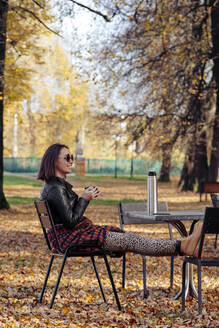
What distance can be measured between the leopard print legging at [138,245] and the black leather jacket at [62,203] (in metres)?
0.33

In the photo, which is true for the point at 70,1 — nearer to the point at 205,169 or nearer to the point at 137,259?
the point at 137,259

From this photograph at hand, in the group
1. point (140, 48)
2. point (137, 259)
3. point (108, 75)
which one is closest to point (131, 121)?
point (108, 75)

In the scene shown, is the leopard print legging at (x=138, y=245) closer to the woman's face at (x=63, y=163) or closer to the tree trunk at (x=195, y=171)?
the woman's face at (x=63, y=163)

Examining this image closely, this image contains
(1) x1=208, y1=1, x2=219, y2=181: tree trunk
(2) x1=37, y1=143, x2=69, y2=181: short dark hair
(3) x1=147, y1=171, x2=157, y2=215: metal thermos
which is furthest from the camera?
(1) x1=208, y1=1, x2=219, y2=181: tree trunk

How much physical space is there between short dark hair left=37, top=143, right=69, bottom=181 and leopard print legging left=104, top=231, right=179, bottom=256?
73cm

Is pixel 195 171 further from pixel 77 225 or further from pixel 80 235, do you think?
pixel 80 235

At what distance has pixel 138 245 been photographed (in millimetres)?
4777

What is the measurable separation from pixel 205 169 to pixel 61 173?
22424mm

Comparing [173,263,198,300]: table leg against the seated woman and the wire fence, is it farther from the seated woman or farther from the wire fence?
the wire fence

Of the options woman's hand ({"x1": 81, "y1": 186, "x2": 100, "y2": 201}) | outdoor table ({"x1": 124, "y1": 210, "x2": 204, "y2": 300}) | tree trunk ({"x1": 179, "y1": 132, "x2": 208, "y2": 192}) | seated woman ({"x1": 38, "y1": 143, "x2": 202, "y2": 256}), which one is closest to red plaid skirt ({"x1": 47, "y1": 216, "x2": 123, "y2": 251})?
seated woman ({"x1": 38, "y1": 143, "x2": 202, "y2": 256})

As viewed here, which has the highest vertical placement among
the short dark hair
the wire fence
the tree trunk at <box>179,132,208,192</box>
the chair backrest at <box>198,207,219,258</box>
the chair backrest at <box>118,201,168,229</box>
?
the short dark hair

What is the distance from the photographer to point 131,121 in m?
20.4

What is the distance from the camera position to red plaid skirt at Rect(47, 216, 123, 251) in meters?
4.81

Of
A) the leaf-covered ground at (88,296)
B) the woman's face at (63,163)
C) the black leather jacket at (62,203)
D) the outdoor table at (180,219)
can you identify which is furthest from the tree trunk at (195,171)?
the black leather jacket at (62,203)
